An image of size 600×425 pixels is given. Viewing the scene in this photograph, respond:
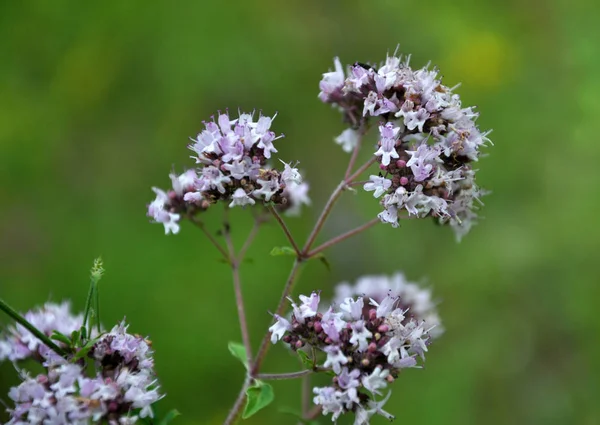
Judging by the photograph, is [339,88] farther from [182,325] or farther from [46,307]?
[182,325]

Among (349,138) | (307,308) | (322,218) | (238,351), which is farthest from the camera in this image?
(349,138)

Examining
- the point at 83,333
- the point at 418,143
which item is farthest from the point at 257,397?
the point at 418,143

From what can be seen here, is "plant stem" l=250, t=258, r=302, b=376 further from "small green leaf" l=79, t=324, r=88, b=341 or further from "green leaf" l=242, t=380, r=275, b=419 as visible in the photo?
"small green leaf" l=79, t=324, r=88, b=341

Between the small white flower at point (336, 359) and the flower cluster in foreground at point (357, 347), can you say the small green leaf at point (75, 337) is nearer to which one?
the flower cluster in foreground at point (357, 347)

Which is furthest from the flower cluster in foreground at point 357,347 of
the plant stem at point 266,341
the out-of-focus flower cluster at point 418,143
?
the out-of-focus flower cluster at point 418,143

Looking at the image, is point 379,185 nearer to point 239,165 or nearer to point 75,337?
point 239,165

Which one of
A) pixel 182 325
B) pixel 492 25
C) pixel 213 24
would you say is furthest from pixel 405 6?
pixel 182 325

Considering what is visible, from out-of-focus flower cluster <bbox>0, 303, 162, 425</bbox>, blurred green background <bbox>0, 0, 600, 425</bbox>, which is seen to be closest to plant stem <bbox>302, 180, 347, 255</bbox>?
out-of-focus flower cluster <bbox>0, 303, 162, 425</bbox>
